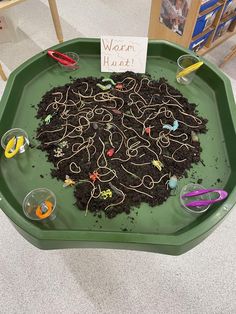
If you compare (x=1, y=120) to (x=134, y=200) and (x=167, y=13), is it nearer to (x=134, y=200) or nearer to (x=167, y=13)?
(x=134, y=200)

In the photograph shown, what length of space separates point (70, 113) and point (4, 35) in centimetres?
126

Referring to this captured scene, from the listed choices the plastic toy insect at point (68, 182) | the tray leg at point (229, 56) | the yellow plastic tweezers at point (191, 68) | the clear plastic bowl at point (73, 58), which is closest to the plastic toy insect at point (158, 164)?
the plastic toy insect at point (68, 182)

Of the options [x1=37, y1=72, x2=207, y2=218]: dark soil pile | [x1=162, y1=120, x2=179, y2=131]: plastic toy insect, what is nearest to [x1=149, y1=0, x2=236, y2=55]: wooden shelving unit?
[x1=37, y1=72, x2=207, y2=218]: dark soil pile

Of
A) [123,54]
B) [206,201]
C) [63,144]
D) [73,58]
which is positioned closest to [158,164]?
→ [206,201]

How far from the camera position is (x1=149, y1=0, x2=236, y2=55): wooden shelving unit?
1348 millimetres

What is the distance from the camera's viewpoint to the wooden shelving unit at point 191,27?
53.1 inches

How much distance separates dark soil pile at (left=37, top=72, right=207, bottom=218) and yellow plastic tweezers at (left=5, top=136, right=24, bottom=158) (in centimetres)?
7

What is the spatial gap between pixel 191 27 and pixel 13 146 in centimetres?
114

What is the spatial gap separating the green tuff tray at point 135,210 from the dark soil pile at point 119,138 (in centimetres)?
3

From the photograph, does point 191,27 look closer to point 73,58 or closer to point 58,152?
point 73,58

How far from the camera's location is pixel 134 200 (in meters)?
0.74

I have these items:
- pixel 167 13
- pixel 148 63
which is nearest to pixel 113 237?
pixel 148 63

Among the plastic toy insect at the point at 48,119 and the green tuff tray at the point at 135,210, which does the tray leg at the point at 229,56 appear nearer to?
the green tuff tray at the point at 135,210

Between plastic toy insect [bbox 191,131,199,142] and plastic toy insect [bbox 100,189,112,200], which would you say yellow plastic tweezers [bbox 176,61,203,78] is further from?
plastic toy insect [bbox 100,189,112,200]
